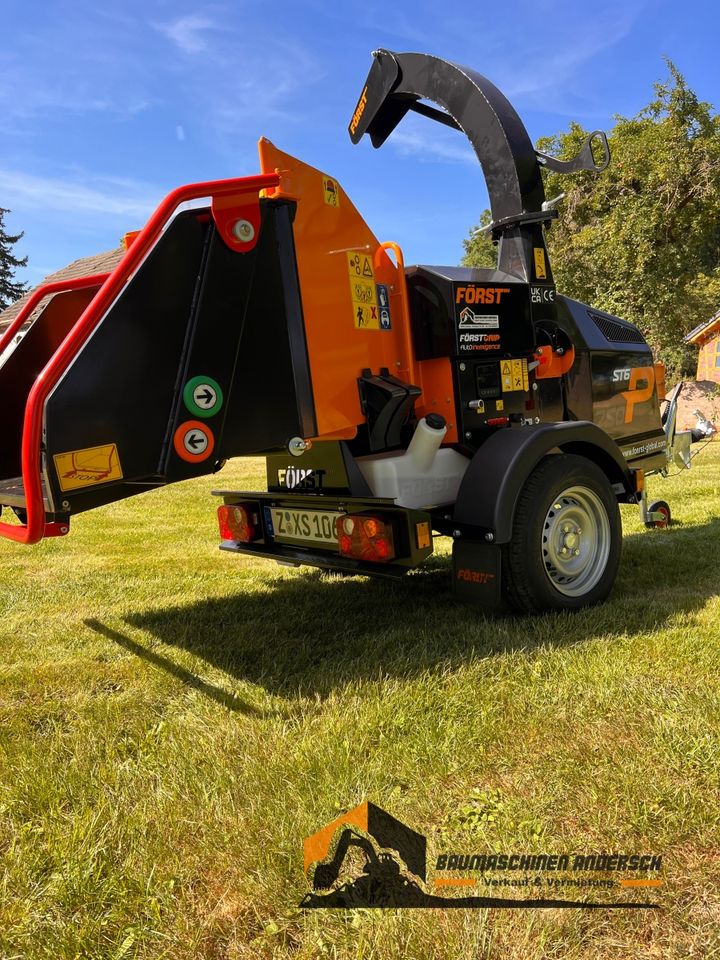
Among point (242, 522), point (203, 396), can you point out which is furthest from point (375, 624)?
point (203, 396)

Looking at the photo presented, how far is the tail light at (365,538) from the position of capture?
3416mm

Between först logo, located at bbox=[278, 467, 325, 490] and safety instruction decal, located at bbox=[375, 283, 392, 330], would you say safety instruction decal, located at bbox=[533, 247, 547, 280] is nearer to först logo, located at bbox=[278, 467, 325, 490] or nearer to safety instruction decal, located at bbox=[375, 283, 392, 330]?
safety instruction decal, located at bbox=[375, 283, 392, 330]

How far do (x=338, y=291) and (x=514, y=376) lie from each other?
134 cm

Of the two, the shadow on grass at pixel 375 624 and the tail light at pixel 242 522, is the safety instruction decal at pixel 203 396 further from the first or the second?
the tail light at pixel 242 522

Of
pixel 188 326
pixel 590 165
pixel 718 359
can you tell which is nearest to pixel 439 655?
pixel 188 326

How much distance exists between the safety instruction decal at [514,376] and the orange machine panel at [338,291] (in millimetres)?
728

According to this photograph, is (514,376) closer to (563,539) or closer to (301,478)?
(563,539)

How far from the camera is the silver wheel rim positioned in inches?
150

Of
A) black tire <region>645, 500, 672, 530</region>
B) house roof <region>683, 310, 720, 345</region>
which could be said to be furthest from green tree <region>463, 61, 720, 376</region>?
black tire <region>645, 500, 672, 530</region>

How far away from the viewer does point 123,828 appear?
2.04 metres

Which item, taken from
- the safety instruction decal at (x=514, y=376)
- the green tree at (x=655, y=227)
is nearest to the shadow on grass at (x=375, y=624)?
the safety instruction decal at (x=514, y=376)

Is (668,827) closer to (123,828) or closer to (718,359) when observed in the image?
(123,828)

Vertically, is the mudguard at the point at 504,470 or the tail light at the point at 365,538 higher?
the mudguard at the point at 504,470

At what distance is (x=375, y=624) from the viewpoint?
153 inches
